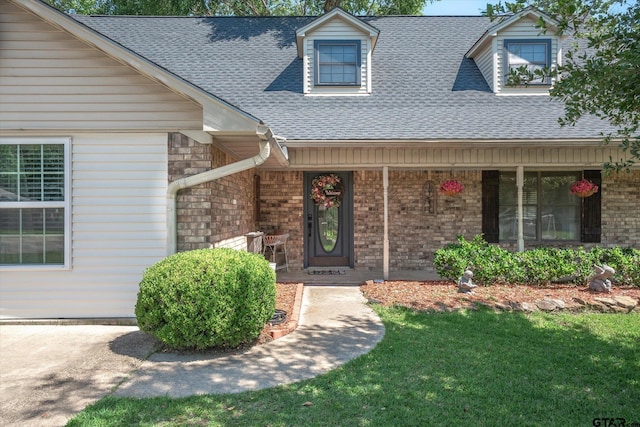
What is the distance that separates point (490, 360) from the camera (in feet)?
13.4

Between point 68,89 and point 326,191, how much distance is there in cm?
545

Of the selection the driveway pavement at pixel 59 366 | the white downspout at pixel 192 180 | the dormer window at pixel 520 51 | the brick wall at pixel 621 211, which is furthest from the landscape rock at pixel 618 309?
the driveway pavement at pixel 59 366

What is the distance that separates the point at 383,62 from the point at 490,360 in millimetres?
8292

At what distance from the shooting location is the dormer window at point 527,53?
9.55 metres

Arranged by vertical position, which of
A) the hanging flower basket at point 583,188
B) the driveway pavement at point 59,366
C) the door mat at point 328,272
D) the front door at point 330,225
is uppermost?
the hanging flower basket at point 583,188

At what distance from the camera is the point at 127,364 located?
403 cm

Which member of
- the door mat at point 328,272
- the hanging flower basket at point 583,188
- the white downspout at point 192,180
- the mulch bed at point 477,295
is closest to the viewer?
the white downspout at point 192,180

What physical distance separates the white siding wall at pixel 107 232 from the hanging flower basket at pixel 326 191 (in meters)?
4.50

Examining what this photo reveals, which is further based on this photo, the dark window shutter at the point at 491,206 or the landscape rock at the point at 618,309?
the dark window shutter at the point at 491,206

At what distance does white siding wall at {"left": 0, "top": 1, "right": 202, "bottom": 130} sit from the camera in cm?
519

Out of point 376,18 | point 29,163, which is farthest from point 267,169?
point 376,18

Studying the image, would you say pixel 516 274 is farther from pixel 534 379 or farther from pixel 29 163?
pixel 29 163

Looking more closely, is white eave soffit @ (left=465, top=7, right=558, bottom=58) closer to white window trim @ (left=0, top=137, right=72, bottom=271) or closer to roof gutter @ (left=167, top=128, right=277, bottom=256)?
roof gutter @ (left=167, top=128, right=277, bottom=256)

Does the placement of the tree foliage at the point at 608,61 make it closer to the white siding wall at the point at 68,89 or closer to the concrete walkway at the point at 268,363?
the concrete walkway at the point at 268,363
